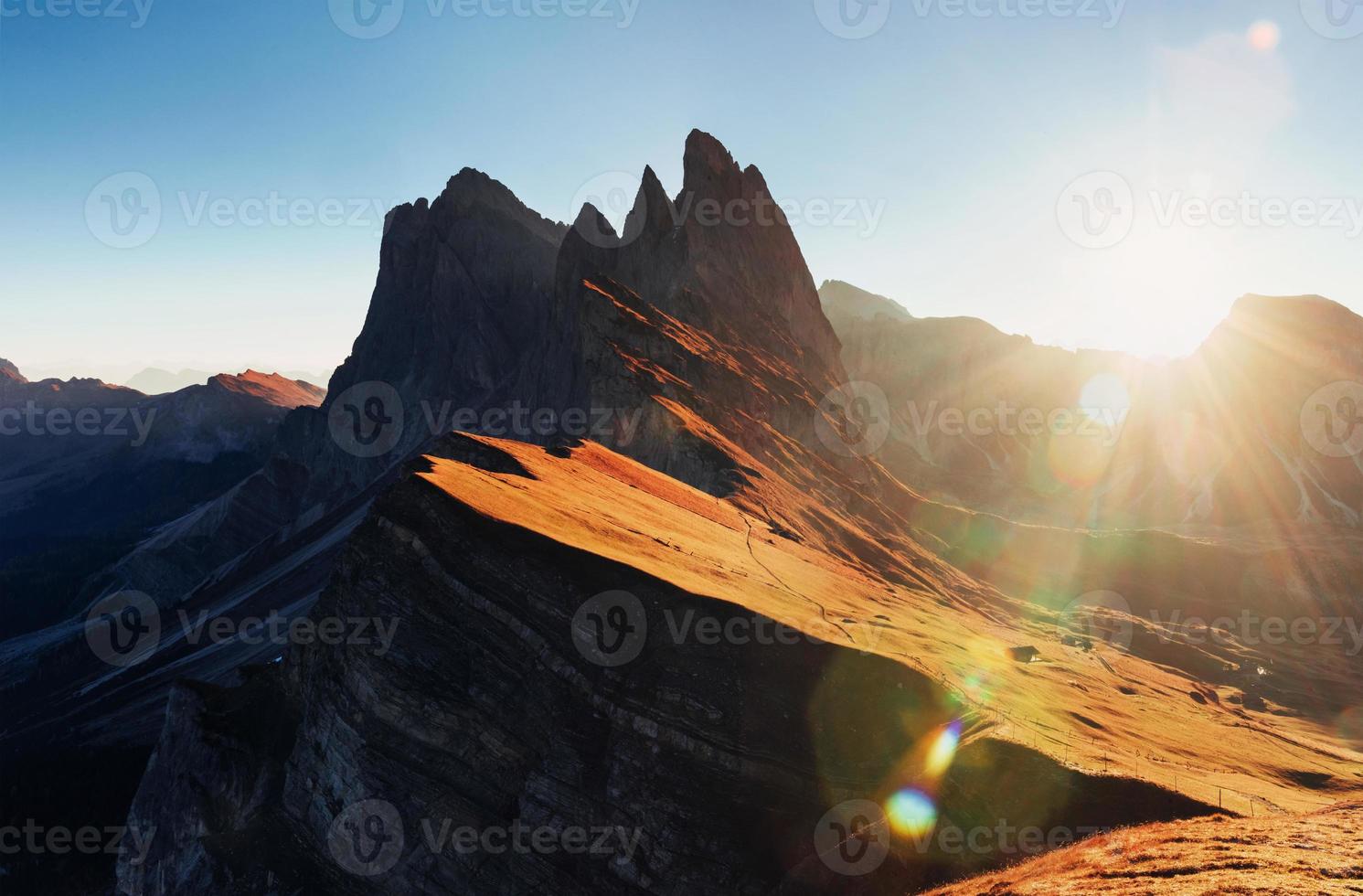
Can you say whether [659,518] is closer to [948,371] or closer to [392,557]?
[392,557]

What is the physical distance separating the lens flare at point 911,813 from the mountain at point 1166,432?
130096 millimetres

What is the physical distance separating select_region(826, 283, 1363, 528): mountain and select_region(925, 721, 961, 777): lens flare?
419 feet

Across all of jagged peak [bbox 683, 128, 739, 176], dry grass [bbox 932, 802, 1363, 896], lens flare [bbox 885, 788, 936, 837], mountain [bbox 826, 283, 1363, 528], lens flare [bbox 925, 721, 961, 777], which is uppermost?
jagged peak [bbox 683, 128, 739, 176]

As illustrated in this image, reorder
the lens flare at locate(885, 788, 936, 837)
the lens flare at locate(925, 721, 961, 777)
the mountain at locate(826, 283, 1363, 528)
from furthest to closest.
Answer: the mountain at locate(826, 283, 1363, 528) → the lens flare at locate(925, 721, 961, 777) → the lens flare at locate(885, 788, 936, 837)

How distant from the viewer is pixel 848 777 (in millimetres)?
24812

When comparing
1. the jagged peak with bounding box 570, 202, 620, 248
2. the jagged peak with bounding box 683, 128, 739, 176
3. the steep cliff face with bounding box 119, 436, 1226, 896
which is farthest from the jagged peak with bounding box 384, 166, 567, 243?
the steep cliff face with bounding box 119, 436, 1226, 896

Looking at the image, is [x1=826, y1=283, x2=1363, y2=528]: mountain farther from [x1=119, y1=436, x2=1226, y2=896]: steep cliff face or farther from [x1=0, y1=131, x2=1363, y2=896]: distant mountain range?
[x1=119, y1=436, x2=1226, y2=896]: steep cliff face

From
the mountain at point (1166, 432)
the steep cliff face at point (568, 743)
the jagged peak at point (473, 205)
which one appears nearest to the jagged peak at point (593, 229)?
the jagged peak at point (473, 205)

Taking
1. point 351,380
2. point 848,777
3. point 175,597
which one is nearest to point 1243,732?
point 848,777

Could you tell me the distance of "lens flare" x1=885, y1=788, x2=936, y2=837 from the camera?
22.9m

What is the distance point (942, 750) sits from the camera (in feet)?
80.8

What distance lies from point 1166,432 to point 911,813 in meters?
185

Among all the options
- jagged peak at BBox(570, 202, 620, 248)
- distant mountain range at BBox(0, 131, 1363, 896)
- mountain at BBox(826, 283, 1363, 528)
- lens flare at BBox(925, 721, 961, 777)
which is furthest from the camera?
mountain at BBox(826, 283, 1363, 528)

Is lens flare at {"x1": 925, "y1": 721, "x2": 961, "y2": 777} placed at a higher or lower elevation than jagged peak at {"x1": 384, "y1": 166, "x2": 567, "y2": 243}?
lower
